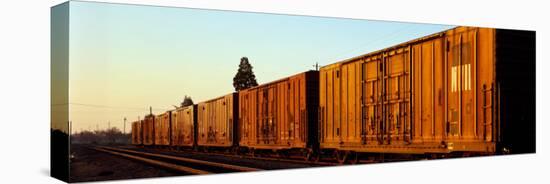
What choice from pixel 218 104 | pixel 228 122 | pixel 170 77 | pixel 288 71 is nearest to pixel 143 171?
pixel 170 77

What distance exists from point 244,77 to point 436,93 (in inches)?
203

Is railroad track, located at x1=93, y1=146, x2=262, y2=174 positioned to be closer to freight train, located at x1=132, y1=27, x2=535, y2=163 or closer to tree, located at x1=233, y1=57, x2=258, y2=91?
freight train, located at x1=132, y1=27, x2=535, y2=163

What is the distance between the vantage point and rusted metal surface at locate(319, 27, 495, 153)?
16.8 meters

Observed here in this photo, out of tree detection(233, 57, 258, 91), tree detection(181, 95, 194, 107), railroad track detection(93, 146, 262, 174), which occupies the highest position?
tree detection(233, 57, 258, 91)

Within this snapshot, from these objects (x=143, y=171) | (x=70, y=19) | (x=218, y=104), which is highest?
(x=70, y=19)

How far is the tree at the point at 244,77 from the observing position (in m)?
17.2

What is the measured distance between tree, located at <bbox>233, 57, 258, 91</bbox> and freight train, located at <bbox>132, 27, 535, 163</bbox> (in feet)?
4.62

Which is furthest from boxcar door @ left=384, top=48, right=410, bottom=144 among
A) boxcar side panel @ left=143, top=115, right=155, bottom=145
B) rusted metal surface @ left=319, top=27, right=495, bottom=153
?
boxcar side panel @ left=143, top=115, right=155, bottom=145

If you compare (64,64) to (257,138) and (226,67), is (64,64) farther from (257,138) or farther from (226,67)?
(257,138)

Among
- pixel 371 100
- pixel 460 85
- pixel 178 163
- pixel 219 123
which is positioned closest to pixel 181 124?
pixel 219 123

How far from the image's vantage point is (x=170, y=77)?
16.0 metres

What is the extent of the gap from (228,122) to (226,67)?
25.8 feet

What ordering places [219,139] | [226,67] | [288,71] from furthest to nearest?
[219,139]
[288,71]
[226,67]

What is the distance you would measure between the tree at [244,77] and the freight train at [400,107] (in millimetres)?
1407
